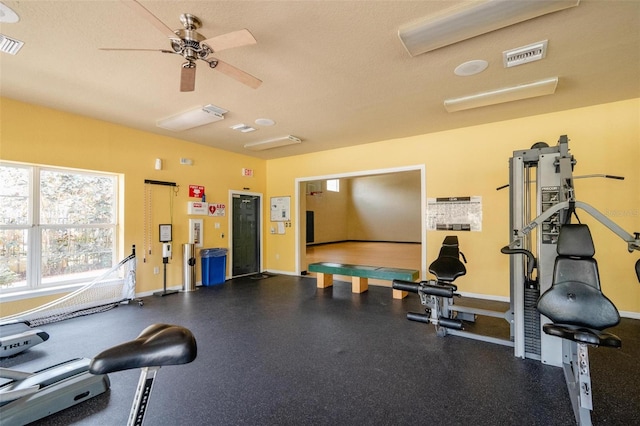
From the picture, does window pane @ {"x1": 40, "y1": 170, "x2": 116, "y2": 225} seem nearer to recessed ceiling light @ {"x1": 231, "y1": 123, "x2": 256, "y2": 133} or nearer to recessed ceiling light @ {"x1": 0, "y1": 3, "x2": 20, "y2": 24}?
recessed ceiling light @ {"x1": 231, "y1": 123, "x2": 256, "y2": 133}

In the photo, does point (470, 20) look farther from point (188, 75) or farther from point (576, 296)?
point (188, 75)

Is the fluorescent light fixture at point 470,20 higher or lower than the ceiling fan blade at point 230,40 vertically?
higher

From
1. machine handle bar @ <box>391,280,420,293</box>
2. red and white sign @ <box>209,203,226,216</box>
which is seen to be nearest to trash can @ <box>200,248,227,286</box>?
red and white sign @ <box>209,203,226,216</box>

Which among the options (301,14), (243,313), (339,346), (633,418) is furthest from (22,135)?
(633,418)

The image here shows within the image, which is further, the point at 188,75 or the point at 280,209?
the point at 280,209

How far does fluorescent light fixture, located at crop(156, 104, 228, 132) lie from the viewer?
4.09m

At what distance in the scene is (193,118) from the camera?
435cm

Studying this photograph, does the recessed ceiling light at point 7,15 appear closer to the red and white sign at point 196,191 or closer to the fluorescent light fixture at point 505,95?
the red and white sign at point 196,191

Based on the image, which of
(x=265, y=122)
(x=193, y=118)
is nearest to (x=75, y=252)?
(x=193, y=118)

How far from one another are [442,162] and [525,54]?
253cm

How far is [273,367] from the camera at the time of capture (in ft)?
8.84

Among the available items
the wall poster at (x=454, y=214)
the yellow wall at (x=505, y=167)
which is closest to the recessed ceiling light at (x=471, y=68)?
A: the yellow wall at (x=505, y=167)

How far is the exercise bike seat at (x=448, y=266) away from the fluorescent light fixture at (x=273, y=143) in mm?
3257

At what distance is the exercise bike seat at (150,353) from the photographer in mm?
1106
